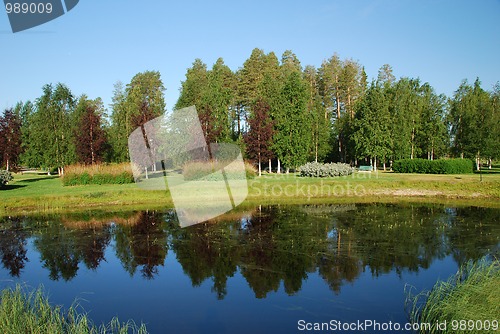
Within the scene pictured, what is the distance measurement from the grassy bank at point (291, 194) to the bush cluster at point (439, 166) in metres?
7.03

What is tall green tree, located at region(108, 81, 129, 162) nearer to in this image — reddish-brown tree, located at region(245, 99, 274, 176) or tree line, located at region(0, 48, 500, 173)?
tree line, located at region(0, 48, 500, 173)

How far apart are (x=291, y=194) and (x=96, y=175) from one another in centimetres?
1437

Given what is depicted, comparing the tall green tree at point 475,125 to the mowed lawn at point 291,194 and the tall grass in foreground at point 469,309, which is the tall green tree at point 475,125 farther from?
the tall grass in foreground at point 469,309

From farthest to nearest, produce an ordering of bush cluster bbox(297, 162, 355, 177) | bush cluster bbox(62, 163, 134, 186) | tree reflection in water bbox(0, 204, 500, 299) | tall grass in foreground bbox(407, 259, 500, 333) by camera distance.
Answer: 1. bush cluster bbox(297, 162, 355, 177)
2. bush cluster bbox(62, 163, 134, 186)
3. tree reflection in water bbox(0, 204, 500, 299)
4. tall grass in foreground bbox(407, 259, 500, 333)

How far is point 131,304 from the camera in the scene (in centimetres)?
856

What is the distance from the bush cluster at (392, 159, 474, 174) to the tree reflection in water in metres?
14.6

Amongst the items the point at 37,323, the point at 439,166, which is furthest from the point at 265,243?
the point at 439,166

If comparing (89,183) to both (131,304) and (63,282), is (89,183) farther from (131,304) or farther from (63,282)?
(131,304)

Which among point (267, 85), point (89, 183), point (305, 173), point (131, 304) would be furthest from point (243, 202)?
point (267, 85)

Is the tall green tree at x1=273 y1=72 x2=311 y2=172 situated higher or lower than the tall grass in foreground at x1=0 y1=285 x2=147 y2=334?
higher

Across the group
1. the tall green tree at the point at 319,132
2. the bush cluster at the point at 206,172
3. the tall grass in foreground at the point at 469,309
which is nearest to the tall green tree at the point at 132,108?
the bush cluster at the point at 206,172

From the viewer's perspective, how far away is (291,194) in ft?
79.8

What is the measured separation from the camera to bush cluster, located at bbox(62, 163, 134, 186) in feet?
87.3

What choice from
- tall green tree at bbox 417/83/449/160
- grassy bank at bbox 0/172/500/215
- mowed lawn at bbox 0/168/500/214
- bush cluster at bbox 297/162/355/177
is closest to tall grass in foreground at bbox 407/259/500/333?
mowed lawn at bbox 0/168/500/214
